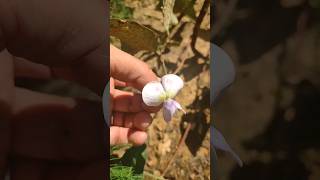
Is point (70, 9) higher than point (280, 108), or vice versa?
point (70, 9)

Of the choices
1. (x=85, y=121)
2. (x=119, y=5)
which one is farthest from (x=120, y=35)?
(x=85, y=121)

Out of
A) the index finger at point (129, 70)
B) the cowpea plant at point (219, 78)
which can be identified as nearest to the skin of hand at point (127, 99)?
the index finger at point (129, 70)

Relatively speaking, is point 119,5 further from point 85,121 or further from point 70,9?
point 85,121

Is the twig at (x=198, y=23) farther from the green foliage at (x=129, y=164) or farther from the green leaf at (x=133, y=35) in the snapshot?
the green foliage at (x=129, y=164)

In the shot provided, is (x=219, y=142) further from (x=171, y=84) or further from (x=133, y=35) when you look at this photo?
(x=133, y=35)

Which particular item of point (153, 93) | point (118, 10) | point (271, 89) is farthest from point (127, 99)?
point (271, 89)

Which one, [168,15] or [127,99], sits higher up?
[168,15]

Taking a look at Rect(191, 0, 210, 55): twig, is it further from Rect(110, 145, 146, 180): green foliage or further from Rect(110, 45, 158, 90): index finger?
Rect(110, 145, 146, 180): green foliage
